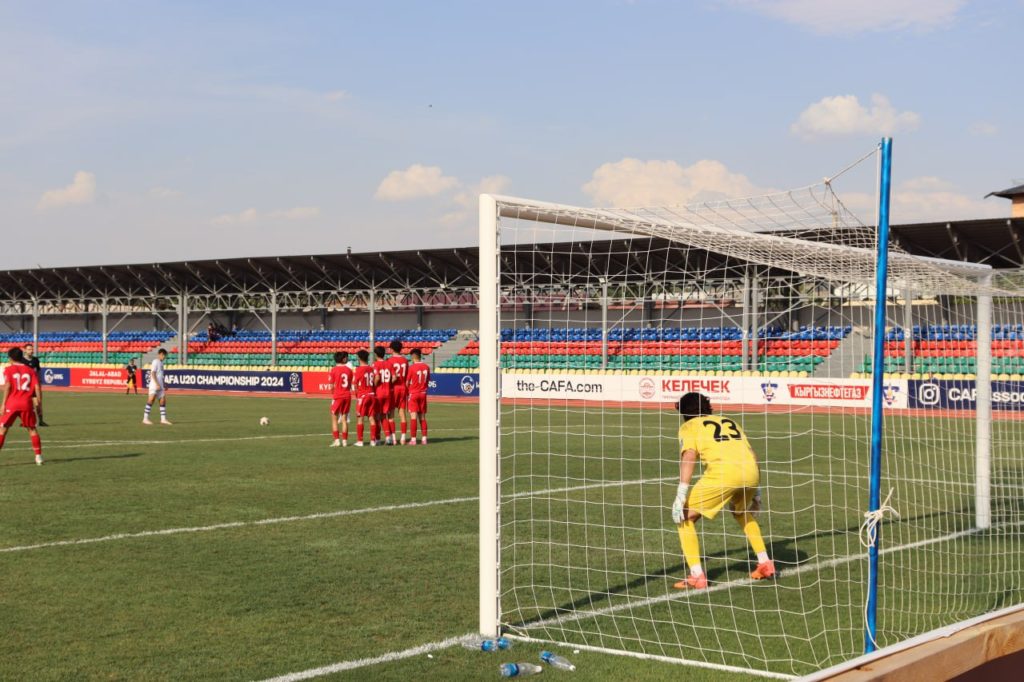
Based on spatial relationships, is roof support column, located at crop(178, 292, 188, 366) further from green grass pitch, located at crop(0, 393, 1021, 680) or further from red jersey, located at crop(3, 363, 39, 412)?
red jersey, located at crop(3, 363, 39, 412)

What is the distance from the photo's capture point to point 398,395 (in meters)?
19.0

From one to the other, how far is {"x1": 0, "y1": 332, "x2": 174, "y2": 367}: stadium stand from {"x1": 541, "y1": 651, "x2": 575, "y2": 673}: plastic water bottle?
5076cm

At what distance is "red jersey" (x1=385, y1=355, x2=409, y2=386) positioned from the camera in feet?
60.5

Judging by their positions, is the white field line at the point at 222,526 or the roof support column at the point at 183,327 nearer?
the white field line at the point at 222,526

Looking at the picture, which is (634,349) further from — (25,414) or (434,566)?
(434,566)

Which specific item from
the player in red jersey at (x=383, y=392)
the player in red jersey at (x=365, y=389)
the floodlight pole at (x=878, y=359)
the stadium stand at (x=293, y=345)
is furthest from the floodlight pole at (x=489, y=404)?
the stadium stand at (x=293, y=345)

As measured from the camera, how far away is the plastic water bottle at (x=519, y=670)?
18.0 ft

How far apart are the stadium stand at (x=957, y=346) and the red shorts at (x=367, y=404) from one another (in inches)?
340

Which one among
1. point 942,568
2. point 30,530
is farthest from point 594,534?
point 30,530

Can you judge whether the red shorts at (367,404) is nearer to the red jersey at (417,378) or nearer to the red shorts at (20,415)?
the red jersey at (417,378)

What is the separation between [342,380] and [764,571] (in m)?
11.7

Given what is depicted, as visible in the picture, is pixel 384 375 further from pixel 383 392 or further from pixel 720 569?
pixel 720 569

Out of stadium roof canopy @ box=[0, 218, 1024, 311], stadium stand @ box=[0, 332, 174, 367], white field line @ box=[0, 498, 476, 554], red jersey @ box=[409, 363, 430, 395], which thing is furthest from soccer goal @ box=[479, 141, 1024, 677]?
stadium stand @ box=[0, 332, 174, 367]

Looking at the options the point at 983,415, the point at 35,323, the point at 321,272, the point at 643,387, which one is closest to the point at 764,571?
the point at 983,415
